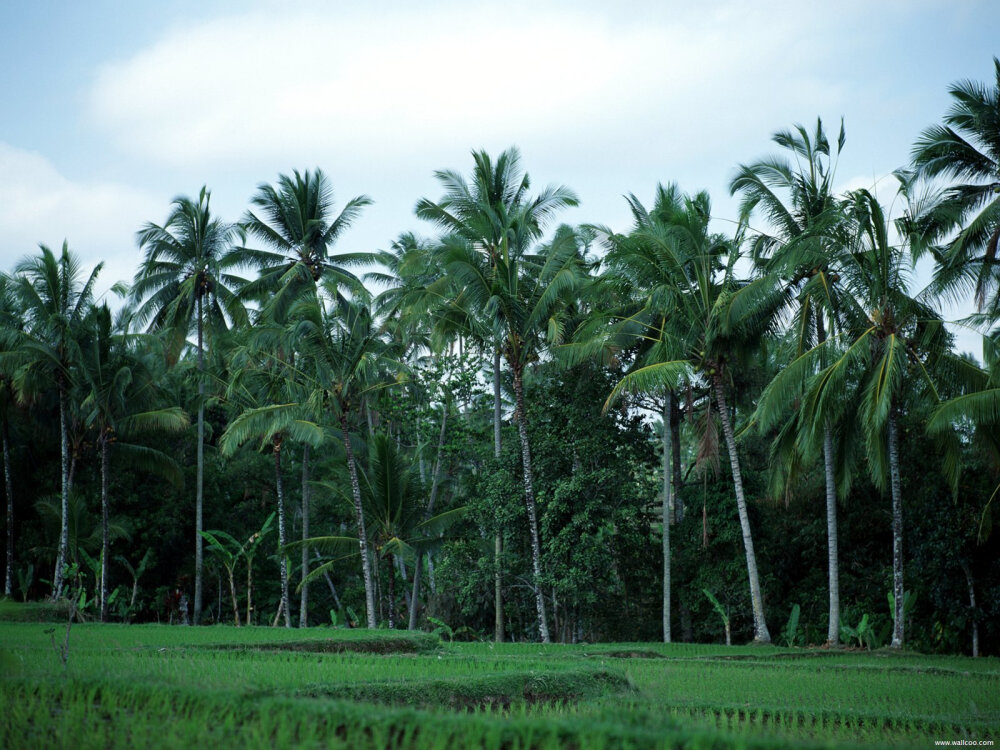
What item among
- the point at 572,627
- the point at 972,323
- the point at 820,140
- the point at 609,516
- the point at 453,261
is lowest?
the point at 572,627

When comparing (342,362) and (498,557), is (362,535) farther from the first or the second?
(342,362)

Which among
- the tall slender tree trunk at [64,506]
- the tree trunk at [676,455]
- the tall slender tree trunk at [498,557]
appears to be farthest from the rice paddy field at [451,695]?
the tree trunk at [676,455]

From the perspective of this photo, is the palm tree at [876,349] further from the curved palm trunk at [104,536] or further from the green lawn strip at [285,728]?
the curved palm trunk at [104,536]

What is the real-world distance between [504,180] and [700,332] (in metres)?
7.50

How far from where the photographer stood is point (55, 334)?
76.1 ft

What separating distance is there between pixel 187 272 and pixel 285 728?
84.2 feet

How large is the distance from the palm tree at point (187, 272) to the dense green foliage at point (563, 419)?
91mm

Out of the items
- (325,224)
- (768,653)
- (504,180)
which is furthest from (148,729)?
(325,224)

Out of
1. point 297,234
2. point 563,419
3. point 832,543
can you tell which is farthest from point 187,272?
point 832,543

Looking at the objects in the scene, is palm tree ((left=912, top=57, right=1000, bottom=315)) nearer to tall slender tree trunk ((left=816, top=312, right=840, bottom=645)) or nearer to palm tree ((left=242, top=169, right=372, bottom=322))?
tall slender tree trunk ((left=816, top=312, right=840, bottom=645))

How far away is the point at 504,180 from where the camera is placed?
23766 mm

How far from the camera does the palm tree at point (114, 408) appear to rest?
22.9m

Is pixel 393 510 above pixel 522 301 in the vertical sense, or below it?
below

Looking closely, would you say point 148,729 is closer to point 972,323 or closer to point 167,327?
point 972,323
